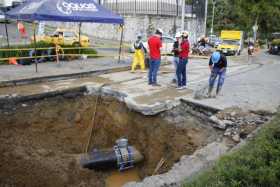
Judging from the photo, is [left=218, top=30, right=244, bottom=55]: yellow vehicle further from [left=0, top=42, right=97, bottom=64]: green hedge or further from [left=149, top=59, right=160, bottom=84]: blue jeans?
[left=149, top=59, right=160, bottom=84]: blue jeans

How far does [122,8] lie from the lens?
98.0ft

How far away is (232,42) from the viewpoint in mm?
29469

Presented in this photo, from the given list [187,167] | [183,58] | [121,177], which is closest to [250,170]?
[187,167]

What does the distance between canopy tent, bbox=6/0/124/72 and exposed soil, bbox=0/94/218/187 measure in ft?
12.1

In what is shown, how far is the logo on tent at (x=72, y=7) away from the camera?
1338 cm

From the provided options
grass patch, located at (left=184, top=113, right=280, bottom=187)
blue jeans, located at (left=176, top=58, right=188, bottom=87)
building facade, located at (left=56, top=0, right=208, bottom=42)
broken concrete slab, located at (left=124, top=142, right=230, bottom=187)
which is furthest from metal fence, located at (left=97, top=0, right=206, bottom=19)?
grass patch, located at (left=184, top=113, right=280, bottom=187)

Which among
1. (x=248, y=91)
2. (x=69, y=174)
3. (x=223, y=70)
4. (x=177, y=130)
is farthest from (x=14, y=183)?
(x=248, y=91)

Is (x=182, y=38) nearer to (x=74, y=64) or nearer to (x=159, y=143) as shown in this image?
(x=159, y=143)

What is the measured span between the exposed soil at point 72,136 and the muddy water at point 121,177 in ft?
0.56

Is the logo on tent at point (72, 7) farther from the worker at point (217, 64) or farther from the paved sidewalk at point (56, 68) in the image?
the worker at point (217, 64)

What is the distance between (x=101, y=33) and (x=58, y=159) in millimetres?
24372

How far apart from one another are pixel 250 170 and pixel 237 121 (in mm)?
3741

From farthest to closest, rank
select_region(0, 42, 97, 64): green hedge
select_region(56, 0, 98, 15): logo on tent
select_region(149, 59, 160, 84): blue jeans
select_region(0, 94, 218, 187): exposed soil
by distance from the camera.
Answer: select_region(0, 42, 97, 64): green hedge < select_region(56, 0, 98, 15): logo on tent < select_region(149, 59, 160, 84): blue jeans < select_region(0, 94, 218, 187): exposed soil

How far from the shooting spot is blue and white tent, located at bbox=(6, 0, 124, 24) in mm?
12656
